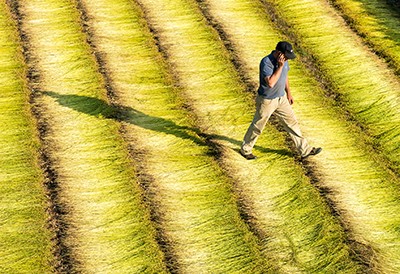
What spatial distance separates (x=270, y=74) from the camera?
33.4ft

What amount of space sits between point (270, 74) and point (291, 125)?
2.79 feet

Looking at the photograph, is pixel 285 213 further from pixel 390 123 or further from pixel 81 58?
pixel 81 58

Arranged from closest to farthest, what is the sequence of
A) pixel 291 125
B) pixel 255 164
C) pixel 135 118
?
pixel 291 125
pixel 255 164
pixel 135 118

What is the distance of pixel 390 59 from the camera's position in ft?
44.9

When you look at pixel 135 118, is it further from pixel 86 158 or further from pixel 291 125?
pixel 291 125

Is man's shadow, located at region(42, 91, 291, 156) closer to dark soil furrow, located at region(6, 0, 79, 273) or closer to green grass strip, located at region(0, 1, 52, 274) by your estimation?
dark soil furrow, located at region(6, 0, 79, 273)

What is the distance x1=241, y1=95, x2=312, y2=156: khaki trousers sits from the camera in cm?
1047

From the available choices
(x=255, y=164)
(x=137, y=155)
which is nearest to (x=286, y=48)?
(x=255, y=164)

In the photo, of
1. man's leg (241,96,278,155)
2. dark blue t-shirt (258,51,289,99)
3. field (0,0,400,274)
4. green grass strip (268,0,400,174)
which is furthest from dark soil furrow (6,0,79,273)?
green grass strip (268,0,400,174)

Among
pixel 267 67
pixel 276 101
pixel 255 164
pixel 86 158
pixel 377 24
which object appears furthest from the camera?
pixel 377 24

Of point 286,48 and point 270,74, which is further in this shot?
point 270,74

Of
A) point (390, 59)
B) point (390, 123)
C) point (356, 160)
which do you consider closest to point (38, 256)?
point (356, 160)

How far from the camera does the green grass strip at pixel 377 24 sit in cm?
1395

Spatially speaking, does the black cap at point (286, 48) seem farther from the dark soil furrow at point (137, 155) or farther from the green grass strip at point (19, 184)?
the green grass strip at point (19, 184)
